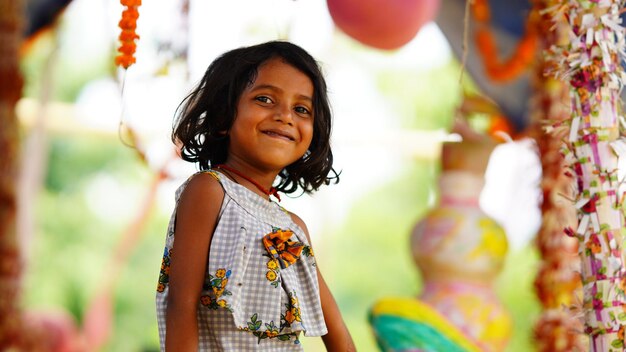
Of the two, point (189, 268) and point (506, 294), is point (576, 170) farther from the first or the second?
point (506, 294)

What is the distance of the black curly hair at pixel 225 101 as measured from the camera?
4.38 feet

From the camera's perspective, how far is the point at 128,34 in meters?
1.44

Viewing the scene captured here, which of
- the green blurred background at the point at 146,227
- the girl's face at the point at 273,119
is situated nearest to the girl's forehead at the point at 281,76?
the girl's face at the point at 273,119

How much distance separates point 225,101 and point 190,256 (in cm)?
25

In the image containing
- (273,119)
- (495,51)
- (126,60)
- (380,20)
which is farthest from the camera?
(495,51)

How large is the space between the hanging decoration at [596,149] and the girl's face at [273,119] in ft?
1.43

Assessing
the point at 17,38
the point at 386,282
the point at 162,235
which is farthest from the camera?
the point at 386,282

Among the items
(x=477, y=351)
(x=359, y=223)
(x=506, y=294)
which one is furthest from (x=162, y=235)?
(x=477, y=351)

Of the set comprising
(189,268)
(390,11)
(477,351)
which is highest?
(390,11)

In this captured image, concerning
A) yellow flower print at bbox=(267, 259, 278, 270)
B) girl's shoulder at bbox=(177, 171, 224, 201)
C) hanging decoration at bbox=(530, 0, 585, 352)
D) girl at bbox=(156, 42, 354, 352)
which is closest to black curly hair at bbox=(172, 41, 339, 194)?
girl at bbox=(156, 42, 354, 352)

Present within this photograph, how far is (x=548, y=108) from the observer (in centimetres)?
253

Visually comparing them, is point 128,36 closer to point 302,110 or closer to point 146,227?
point 302,110

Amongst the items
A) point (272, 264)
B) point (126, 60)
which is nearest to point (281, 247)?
point (272, 264)

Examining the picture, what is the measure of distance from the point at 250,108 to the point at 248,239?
190 millimetres
